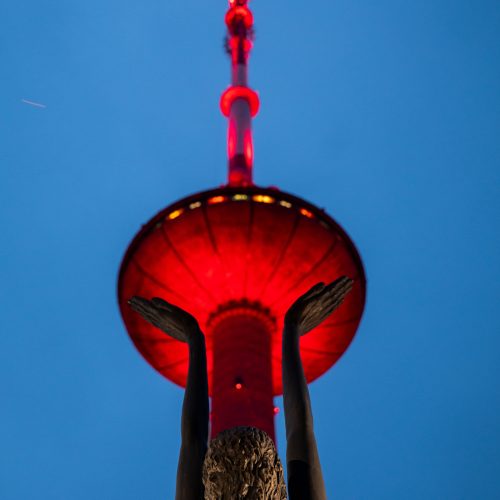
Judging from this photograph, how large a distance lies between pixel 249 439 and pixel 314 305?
3.23 m

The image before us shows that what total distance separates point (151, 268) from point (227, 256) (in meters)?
1.46

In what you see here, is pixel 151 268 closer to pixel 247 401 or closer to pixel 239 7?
pixel 247 401

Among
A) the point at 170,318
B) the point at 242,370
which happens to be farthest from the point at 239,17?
the point at 170,318

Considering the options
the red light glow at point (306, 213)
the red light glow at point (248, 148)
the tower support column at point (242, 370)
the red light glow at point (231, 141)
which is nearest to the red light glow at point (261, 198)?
the red light glow at point (306, 213)

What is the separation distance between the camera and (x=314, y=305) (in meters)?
9.57

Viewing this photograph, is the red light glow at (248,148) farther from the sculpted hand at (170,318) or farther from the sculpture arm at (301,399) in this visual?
the sculpture arm at (301,399)

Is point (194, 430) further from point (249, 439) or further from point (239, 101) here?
point (239, 101)

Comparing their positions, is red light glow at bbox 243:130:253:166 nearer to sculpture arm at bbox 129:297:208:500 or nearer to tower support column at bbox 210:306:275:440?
tower support column at bbox 210:306:275:440

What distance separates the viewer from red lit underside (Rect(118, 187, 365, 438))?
13.6 metres

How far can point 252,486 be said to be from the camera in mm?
6465

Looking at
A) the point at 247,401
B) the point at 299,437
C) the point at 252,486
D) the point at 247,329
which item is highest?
the point at 247,329

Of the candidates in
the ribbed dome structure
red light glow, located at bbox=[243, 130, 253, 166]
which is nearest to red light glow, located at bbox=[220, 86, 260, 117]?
red light glow, located at bbox=[243, 130, 253, 166]

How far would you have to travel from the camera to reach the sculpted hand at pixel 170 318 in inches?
374

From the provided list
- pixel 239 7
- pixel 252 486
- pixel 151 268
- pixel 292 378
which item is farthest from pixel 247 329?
pixel 239 7
